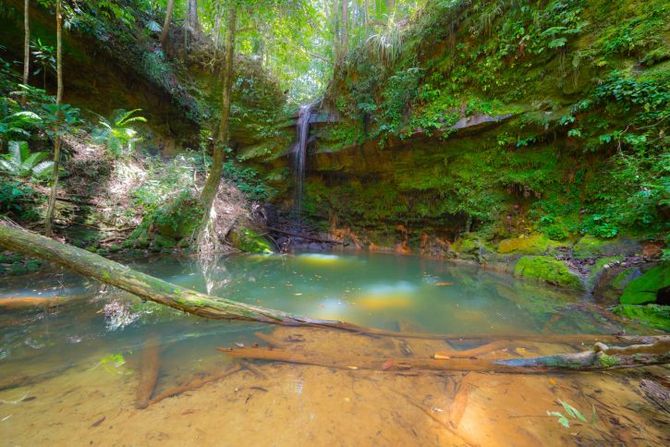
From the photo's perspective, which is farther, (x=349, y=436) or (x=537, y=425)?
(x=537, y=425)

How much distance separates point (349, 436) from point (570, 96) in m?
7.58

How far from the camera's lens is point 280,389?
5.76 ft

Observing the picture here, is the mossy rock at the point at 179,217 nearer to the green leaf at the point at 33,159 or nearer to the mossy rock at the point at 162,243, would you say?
the mossy rock at the point at 162,243

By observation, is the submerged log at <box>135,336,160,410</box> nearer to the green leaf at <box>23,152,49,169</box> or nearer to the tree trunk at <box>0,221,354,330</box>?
the tree trunk at <box>0,221,354,330</box>

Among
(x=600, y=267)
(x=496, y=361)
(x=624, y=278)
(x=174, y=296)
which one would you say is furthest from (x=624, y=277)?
(x=174, y=296)

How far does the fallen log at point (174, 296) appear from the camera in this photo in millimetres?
2533

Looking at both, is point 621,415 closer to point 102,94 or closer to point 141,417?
point 141,417

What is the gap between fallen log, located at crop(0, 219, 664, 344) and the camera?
99.7 inches

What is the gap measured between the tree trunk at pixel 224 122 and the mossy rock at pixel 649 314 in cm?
715

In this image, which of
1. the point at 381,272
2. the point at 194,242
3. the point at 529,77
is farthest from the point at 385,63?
the point at 194,242

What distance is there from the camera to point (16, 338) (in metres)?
2.21

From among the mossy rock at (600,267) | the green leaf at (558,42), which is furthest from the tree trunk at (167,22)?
the mossy rock at (600,267)

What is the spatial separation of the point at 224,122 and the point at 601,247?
7.62 metres

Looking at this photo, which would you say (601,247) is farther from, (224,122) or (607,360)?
(224,122)
